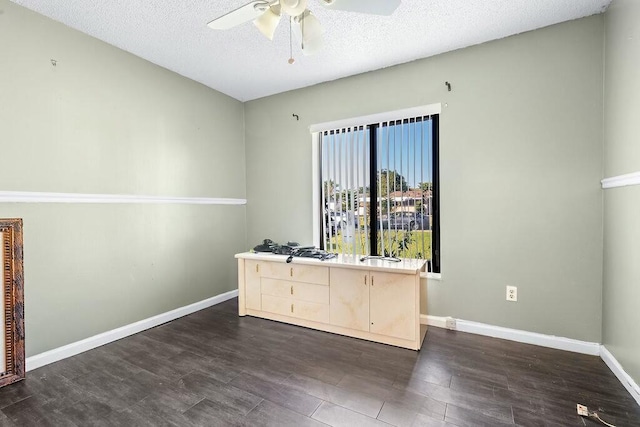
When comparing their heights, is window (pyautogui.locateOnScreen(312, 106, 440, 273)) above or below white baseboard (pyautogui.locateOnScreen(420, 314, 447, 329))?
above

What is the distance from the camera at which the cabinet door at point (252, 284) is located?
120 inches

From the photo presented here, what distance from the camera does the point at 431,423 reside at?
5.06ft

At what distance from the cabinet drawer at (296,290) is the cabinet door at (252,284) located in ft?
0.30

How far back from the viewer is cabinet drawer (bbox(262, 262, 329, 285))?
270 centimetres

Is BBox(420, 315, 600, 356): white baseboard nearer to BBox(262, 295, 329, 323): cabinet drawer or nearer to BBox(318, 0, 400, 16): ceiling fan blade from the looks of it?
BBox(262, 295, 329, 323): cabinet drawer

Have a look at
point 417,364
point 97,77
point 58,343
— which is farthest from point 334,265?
point 97,77

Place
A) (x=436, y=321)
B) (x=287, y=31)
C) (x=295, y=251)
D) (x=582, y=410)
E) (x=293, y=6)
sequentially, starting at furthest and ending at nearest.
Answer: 1. (x=295, y=251)
2. (x=436, y=321)
3. (x=287, y=31)
4. (x=582, y=410)
5. (x=293, y=6)

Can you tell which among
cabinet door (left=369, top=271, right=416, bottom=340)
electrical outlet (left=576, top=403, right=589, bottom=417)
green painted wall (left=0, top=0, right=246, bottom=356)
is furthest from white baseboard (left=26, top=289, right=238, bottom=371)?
electrical outlet (left=576, top=403, right=589, bottom=417)

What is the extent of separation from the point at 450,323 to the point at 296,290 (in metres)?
1.46

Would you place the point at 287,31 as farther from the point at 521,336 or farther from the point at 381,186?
the point at 521,336

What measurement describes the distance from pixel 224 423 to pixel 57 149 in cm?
229

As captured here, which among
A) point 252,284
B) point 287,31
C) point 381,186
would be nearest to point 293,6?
point 287,31

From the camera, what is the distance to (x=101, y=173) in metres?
2.49

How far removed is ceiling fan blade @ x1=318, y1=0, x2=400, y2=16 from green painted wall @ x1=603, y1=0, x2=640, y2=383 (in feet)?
4.90
